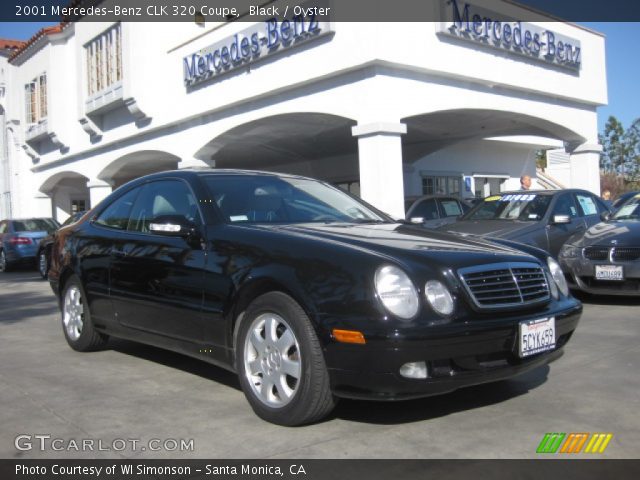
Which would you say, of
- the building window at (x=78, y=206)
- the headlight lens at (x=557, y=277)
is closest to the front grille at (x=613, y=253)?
the headlight lens at (x=557, y=277)

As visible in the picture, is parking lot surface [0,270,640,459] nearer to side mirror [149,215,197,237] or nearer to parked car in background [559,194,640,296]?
side mirror [149,215,197,237]

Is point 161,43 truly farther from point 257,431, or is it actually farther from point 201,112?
point 257,431

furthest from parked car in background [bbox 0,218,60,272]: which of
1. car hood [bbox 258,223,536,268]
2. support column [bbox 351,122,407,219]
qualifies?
car hood [bbox 258,223,536,268]

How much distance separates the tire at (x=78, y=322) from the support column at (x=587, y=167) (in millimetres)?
14268

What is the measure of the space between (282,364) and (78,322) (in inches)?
113

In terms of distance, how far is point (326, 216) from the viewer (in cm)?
459

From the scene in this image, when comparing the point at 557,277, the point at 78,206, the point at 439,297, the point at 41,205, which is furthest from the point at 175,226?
the point at 78,206

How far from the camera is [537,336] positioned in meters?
3.55

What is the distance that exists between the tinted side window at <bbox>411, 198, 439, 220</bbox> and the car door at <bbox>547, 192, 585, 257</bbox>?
10.5 feet

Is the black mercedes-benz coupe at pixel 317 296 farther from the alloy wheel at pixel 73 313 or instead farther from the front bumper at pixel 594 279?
the front bumper at pixel 594 279

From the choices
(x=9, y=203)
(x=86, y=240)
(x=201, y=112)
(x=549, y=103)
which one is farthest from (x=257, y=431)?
(x=9, y=203)

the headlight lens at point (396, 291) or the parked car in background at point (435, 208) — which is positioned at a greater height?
the parked car in background at point (435, 208)

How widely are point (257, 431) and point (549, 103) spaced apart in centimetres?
1403

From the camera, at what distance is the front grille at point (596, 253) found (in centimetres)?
748
